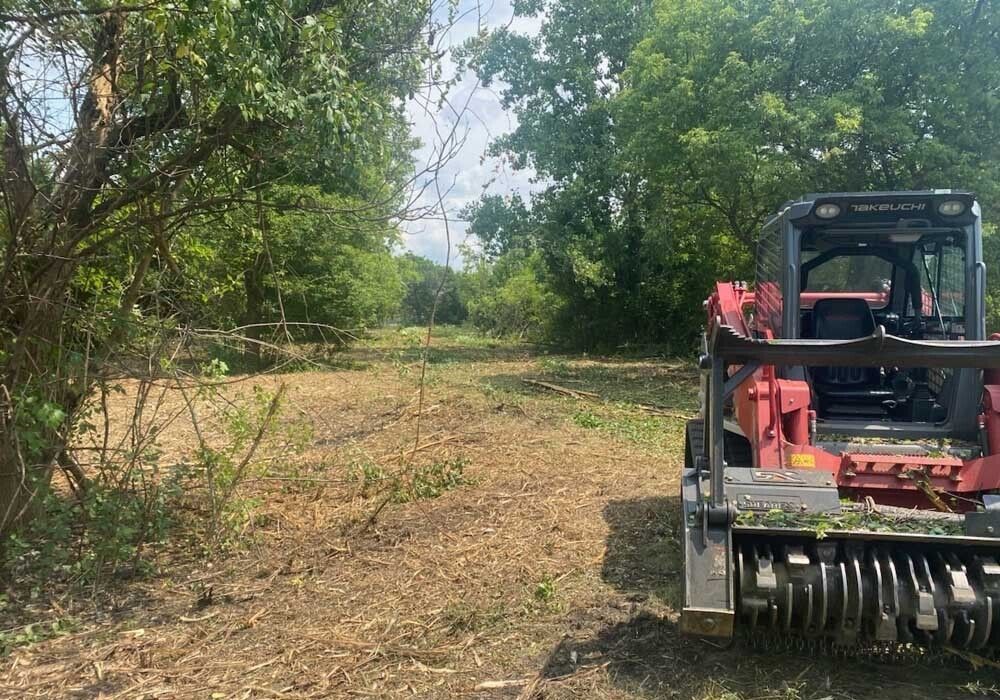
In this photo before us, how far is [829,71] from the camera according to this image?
40.1 feet

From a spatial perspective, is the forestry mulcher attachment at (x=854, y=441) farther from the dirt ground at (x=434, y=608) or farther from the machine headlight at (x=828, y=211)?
the dirt ground at (x=434, y=608)

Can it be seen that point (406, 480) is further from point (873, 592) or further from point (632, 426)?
point (873, 592)

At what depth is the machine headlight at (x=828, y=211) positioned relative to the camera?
16.5 feet

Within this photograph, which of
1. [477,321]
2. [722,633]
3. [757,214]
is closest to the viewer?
[722,633]

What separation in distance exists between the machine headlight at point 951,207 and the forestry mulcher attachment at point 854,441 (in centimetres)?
1

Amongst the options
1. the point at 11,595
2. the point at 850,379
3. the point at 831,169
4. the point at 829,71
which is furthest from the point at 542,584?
the point at 829,71

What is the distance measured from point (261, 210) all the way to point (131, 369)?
4.86 ft

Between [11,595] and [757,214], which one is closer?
[11,595]

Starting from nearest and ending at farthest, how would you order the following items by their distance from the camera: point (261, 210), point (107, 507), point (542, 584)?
point (542, 584)
point (107, 507)
point (261, 210)

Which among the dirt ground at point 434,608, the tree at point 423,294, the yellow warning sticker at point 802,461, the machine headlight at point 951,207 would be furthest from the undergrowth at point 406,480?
the tree at point 423,294

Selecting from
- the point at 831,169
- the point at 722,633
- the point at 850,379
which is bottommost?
the point at 722,633

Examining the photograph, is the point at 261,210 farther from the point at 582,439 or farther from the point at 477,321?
the point at 477,321

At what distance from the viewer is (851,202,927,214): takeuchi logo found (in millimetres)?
4988

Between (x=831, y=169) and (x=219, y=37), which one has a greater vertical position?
(x=831, y=169)
